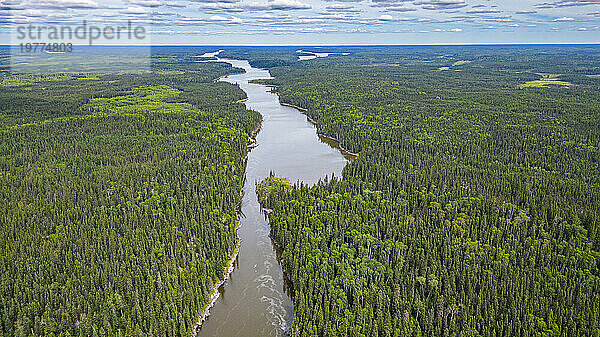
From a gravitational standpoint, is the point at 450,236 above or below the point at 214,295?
above

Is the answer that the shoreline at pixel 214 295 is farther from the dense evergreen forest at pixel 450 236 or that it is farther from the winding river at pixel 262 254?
the dense evergreen forest at pixel 450 236

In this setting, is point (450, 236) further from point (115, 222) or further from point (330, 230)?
point (115, 222)

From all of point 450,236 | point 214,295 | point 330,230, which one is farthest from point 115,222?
point 450,236

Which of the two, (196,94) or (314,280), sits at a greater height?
(196,94)

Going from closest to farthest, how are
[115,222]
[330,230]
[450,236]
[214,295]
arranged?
[214,295] → [450,236] → [330,230] → [115,222]

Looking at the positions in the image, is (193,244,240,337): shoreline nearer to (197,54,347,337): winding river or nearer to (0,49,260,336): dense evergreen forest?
(197,54,347,337): winding river

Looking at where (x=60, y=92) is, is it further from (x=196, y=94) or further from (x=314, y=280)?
(x=314, y=280)

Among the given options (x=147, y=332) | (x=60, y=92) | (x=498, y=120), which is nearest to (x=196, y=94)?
(x=60, y=92)
